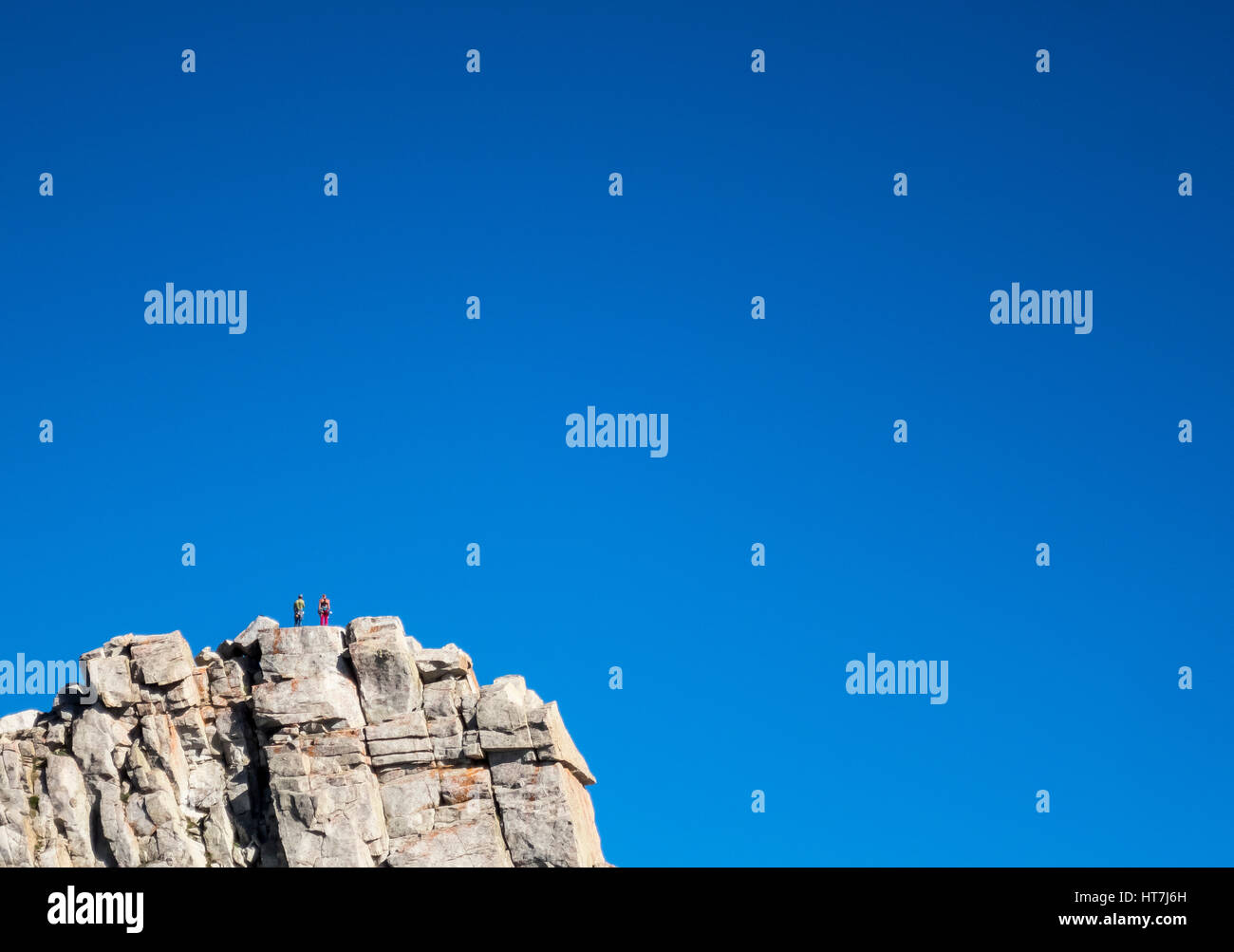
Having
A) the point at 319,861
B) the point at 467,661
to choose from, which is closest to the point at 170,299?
Result: the point at 467,661

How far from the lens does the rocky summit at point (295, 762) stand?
2594 inches

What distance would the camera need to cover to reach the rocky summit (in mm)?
65875

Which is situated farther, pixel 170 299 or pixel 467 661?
pixel 170 299

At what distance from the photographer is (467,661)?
68500mm

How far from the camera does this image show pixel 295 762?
66500 millimetres

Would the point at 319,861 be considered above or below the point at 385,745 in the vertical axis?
below

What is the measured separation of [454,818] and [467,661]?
721cm
